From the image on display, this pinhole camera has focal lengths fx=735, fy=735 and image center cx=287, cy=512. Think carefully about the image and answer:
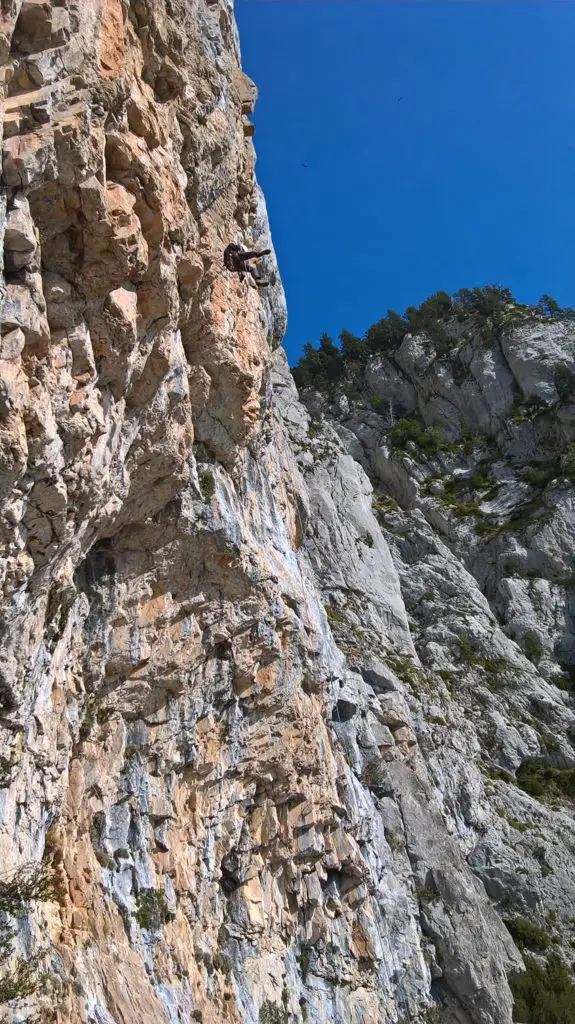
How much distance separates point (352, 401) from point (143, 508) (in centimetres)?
4571

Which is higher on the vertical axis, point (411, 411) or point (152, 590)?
point (411, 411)

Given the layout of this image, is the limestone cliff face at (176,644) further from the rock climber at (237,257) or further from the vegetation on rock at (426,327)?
the vegetation on rock at (426,327)

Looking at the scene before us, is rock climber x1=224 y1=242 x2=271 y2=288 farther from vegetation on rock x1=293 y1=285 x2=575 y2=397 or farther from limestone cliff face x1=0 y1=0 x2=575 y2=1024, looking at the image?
vegetation on rock x1=293 y1=285 x2=575 y2=397

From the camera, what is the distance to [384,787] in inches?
1037

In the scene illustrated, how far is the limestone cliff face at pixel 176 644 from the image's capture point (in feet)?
31.2

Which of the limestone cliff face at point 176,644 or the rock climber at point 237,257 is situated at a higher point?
the rock climber at point 237,257

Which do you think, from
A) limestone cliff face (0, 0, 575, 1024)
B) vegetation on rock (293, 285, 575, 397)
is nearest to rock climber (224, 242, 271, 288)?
limestone cliff face (0, 0, 575, 1024)

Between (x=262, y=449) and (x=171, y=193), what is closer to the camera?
(x=171, y=193)

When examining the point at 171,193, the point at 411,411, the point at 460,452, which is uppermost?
the point at 411,411

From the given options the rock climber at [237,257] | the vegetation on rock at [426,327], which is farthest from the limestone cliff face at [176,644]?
the vegetation on rock at [426,327]

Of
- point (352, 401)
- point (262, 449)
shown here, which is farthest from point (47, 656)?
point (352, 401)

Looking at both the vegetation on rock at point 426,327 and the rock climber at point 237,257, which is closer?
the rock climber at point 237,257

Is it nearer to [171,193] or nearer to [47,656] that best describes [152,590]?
[47,656]

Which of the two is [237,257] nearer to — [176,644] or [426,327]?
[176,644]
